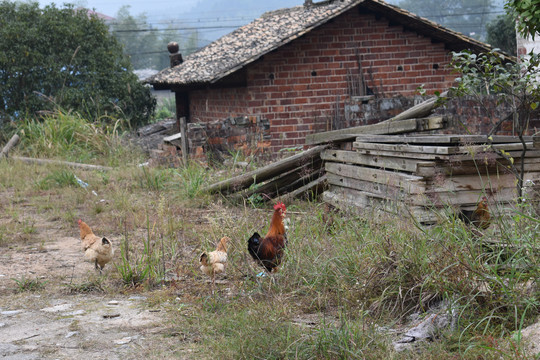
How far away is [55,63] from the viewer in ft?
53.3

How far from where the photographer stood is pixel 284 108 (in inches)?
535

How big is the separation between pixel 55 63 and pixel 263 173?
1018cm

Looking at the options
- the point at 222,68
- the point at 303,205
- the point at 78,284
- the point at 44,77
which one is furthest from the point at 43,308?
the point at 44,77

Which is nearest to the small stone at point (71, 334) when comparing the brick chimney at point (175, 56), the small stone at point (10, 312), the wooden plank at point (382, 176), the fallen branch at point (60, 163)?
the small stone at point (10, 312)

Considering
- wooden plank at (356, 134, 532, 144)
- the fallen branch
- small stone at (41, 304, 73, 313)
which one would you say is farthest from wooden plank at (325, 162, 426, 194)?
the fallen branch

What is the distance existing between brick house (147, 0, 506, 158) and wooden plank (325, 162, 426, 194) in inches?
232

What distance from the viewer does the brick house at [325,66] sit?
13.4 metres

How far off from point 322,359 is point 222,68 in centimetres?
1051

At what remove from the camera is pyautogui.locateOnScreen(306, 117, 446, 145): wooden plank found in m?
6.21

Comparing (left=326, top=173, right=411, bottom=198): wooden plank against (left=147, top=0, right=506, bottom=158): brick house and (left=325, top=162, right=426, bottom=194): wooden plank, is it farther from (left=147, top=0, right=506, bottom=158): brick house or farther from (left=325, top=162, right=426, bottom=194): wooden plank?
(left=147, top=0, right=506, bottom=158): brick house

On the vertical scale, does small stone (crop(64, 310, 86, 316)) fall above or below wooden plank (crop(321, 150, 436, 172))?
below

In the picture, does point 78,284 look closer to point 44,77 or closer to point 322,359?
point 322,359

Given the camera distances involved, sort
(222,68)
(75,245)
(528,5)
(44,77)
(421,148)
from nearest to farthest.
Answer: (528,5), (421,148), (75,245), (222,68), (44,77)

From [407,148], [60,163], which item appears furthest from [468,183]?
[60,163]
